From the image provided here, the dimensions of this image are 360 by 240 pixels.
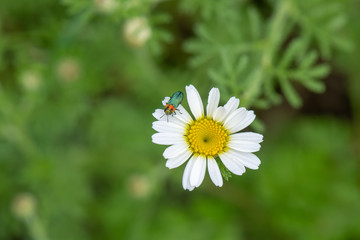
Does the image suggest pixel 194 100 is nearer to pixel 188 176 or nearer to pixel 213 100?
pixel 213 100

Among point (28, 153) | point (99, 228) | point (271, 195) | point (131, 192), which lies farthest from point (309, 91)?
point (28, 153)

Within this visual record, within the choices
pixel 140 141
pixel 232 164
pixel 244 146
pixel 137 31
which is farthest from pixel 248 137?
pixel 140 141

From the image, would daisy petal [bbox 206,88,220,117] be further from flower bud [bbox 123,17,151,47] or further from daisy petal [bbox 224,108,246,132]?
flower bud [bbox 123,17,151,47]

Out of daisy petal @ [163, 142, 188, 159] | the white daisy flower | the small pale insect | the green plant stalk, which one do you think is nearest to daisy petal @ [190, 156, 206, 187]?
the white daisy flower

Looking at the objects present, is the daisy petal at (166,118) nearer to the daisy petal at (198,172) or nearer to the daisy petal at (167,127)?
the daisy petal at (167,127)

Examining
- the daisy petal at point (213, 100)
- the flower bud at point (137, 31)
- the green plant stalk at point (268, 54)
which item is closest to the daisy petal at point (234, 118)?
the daisy petal at point (213, 100)
